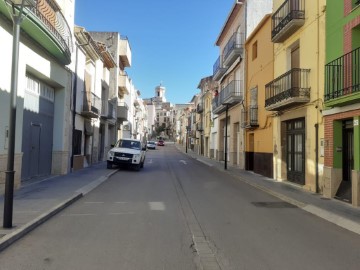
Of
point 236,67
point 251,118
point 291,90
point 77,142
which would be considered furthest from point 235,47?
point 291,90

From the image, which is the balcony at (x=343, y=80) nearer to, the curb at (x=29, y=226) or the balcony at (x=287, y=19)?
the balcony at (x=287, y=19)

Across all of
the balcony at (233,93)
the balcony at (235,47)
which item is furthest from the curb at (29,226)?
the balcony at (235,47)

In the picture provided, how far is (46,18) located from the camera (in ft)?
44.6

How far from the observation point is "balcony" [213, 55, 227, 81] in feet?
111

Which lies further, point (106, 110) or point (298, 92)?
point (106, 110)

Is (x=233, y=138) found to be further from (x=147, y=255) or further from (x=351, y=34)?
(x=147, y=255)

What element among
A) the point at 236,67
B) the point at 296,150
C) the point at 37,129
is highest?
the point at 236,67

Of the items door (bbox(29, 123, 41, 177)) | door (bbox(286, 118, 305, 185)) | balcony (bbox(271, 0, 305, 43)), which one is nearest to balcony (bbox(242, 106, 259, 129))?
door (bbox(286, 118, 305, 185))

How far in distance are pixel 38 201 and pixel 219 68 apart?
84.9 ft

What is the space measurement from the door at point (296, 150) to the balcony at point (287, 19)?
364 cm

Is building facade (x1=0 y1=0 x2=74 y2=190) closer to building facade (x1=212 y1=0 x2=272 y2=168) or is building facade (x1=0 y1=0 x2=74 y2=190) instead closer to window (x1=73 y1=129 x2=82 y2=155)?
window (x1=73 y1=129 x2=82 y2=155)

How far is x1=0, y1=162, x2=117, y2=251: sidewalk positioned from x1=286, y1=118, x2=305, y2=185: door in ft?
26.7

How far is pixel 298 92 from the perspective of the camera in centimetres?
1509

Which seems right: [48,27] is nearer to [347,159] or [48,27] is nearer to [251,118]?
[347,159]
